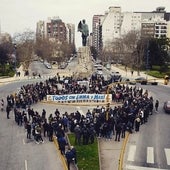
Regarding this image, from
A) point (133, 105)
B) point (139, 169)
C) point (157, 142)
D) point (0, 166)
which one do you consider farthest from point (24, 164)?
point (133, 105)

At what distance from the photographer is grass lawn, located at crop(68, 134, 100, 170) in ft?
73.3

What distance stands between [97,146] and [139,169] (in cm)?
437

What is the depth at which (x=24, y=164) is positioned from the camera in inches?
916

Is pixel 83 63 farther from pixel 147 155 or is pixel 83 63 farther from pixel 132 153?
pixel 147 155

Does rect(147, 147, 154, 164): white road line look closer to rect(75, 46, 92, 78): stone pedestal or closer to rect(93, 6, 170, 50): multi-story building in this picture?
rect(75, 46, 92, 78): stone pedestal

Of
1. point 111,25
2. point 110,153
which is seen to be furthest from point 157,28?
point 110,153

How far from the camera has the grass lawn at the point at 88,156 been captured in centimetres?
2234

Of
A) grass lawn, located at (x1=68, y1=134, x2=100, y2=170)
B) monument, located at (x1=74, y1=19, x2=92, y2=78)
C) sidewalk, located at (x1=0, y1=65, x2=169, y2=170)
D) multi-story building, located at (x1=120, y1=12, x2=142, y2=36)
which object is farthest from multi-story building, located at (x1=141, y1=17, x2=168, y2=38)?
grass lawn, located at (x1=68, y1=134, x2=100, y2=170)

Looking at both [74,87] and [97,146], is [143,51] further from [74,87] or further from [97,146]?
[97,146]

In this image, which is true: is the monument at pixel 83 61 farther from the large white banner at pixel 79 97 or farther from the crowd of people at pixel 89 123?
the crowd of people at pixel 89 123

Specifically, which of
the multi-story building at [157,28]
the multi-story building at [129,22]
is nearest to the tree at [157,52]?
the multi-story building at [157,28]

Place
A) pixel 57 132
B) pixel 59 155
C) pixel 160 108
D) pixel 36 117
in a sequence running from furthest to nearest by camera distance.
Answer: pixel 160 108 → pixel 36 117 → pixel 57 132 → pixel 59 155

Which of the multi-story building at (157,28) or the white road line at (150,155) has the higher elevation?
the multi-story building at (157,28)

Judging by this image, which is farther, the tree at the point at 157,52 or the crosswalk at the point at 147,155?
the tree at the point at 157,52
